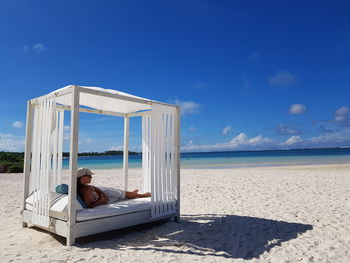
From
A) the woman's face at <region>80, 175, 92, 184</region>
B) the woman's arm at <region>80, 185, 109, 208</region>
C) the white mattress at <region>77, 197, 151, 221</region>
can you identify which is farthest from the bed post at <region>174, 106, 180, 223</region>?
the woman's face at <region>80, 175, 92, 184</region>

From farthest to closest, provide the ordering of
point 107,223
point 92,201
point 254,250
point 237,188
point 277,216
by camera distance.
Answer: point 237,188
point 277,216
point 92,201
point 107,223
point 254,250

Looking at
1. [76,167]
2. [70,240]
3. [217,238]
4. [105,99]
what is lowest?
[217,238]

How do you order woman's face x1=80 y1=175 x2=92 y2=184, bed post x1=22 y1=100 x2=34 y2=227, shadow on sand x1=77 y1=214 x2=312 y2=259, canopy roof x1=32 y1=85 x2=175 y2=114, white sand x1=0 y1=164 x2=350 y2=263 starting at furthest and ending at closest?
bed post x1=22 y1=100 x2=34 y2=227 → woman's face x1=80 y1=175 x2=92 y2=184 → canopy roof x1=32 y1=85 x2=175 y2=114 → shadow on sand x1=77 y1=214 x2=312 y2=259 → white sand x1=0 y1=164 x2=350 y2=263

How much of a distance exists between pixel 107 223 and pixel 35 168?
1441 mm

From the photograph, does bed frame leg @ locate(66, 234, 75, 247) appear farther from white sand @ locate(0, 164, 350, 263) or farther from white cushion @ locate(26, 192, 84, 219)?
white cushion @ locate(26, 192, 84, 219)

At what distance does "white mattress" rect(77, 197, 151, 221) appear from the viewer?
12.3 feet

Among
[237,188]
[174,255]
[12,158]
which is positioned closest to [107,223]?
[174,255]

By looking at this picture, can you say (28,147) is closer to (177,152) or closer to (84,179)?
(84,179)

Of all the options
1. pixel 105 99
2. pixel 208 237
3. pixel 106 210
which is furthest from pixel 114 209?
pixel 105 99

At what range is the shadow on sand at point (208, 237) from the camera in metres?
3.60

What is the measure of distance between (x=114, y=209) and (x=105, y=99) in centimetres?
171

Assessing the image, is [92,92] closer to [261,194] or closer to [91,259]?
[91,259]

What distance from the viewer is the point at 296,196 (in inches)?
294

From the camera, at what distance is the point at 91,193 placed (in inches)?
164
